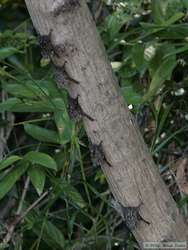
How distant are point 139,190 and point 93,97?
145mm

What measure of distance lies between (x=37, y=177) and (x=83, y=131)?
12 cm

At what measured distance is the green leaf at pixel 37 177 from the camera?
99cm

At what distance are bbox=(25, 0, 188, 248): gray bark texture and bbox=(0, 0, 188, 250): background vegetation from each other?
0.53 ft

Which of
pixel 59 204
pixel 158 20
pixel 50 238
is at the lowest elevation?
pixel 59 204

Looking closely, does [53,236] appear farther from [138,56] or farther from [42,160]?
[138,56]

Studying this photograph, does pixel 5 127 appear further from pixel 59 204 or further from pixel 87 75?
pixel 87 75

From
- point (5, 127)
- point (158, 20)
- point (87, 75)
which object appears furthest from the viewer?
point (5, 127)

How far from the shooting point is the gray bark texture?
2.22 feet

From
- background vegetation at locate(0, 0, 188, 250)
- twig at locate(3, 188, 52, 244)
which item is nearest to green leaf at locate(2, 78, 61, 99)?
background vegetation at locate(0, 0, 188, 250)

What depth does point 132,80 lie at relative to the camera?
3.73ft

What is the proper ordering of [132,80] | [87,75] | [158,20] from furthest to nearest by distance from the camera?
[132,80]
[158,20]
[87,75]

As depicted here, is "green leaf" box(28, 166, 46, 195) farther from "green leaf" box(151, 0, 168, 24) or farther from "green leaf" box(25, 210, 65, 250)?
"green leaf" box(151, 0, 168, 24)

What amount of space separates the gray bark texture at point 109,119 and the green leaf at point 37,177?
245mm

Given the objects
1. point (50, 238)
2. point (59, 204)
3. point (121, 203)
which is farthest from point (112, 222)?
point (121, 203)
